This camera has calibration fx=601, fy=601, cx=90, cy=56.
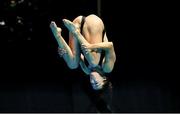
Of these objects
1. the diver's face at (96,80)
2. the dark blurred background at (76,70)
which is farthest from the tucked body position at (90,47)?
the dark blurred background at (76,70)

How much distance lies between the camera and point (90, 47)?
230 centimetres

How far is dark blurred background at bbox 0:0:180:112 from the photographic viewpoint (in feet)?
19.5

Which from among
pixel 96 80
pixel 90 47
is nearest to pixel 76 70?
pixel 96 80

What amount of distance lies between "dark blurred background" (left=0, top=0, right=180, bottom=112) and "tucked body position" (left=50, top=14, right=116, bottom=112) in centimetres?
332

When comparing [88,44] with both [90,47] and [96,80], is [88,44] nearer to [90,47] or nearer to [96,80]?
[90,47]

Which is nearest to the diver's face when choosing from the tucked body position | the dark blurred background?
the tucked body position

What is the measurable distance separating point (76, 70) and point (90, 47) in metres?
4.27

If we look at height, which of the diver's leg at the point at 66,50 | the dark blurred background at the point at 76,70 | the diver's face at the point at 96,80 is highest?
the diver's leg at the point at 66,50

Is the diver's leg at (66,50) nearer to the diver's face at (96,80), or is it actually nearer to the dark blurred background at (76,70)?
the diver's face at (96,80)

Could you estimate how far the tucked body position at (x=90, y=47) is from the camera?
231 centimetres

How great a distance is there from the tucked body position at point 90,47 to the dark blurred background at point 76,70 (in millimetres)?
3323

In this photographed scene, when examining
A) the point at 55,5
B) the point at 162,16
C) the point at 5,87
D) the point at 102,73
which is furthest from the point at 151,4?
the point at 102,73

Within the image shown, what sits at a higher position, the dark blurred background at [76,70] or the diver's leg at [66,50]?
the diver's leg at [66,50]

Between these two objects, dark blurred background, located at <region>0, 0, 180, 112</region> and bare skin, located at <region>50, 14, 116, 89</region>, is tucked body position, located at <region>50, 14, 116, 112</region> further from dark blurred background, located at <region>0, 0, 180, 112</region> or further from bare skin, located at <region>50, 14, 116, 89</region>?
dark blurred background, located at <region>0, 0, 180, 112</region>
